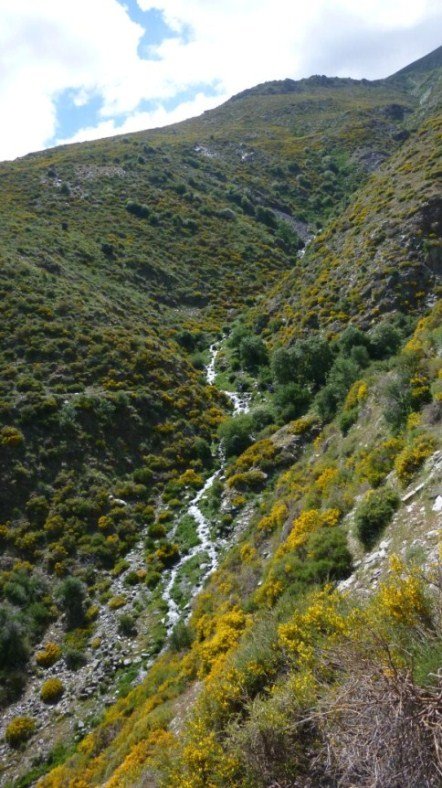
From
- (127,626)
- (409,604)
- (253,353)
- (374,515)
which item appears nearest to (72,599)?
(127,626)

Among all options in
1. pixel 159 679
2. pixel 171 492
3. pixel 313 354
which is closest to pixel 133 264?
pixel 313 354

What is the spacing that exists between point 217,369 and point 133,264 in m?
19.5

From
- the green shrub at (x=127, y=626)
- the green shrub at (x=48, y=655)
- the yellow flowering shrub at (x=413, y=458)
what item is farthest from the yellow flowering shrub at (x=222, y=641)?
the green shrub at (x=48, y=655)

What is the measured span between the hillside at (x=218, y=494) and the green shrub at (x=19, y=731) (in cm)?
6

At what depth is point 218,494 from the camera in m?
23.6

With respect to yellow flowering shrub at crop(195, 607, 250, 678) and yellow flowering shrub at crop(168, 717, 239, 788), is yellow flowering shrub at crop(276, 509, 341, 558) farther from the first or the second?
yellow flowering shrub at crop(168, 717, 239, 788)

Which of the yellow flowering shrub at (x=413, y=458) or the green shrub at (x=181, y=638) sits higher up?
the yellow flowering shrub at (x=413, y=458)

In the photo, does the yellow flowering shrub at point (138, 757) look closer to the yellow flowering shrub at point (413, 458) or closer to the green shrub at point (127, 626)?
the green shrub at point (127, 626)

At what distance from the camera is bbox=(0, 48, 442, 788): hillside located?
18.8 feet

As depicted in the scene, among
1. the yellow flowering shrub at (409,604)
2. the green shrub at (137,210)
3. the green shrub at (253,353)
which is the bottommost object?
the yellow flowering shrub at (409,604)

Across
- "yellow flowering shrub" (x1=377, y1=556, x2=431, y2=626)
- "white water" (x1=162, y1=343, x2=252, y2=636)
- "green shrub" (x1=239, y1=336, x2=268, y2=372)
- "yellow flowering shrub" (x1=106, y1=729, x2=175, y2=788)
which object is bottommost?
"white water" (x1=162, y1=343, x2=252, y2=636)

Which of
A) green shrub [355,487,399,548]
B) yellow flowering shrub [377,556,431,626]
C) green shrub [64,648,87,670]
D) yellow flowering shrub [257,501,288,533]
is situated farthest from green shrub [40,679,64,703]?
yellow flowering shrub [377,556,431,626]

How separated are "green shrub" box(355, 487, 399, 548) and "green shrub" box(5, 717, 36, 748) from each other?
42.0 feet

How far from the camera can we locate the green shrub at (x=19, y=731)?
14.2m
